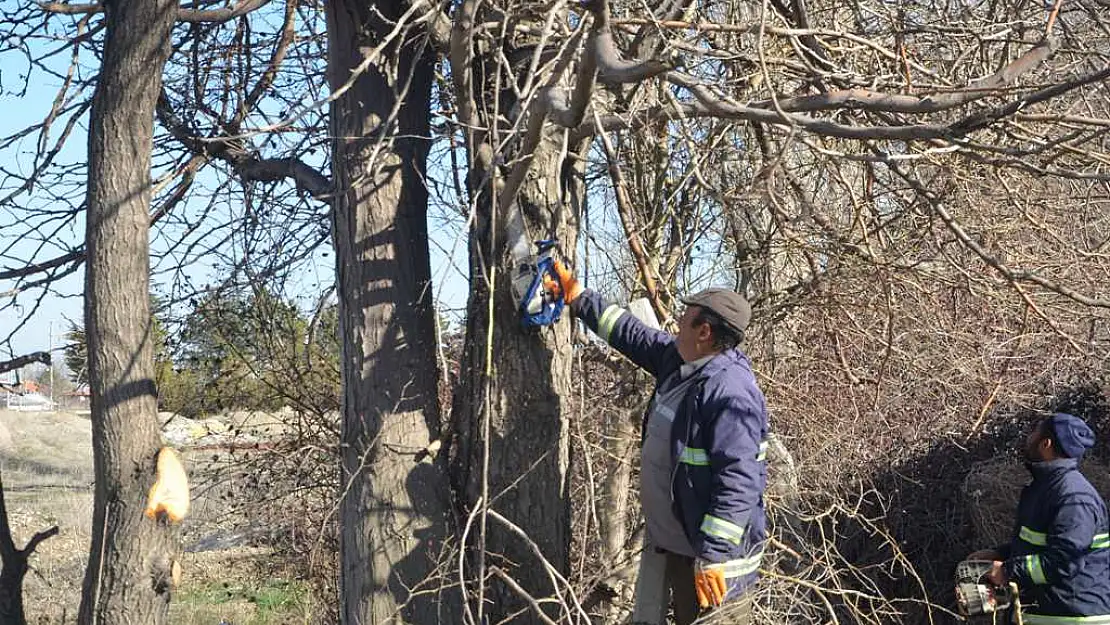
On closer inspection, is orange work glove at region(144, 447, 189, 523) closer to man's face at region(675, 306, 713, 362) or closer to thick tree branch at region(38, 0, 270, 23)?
thick tree branch at region(38, 0, 270, 23)

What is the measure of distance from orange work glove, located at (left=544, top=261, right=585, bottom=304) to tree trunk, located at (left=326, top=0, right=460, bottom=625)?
1.84ft

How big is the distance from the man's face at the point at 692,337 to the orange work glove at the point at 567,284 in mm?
437

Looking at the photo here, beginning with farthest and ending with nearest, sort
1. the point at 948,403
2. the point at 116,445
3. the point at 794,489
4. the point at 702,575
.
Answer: the point at 948,403 → the point at 794,489 → the point at 116,445 → the point at 702,575

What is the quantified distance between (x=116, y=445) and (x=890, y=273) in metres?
3.29

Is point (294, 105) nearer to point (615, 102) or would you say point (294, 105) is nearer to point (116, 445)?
point (615, 102)

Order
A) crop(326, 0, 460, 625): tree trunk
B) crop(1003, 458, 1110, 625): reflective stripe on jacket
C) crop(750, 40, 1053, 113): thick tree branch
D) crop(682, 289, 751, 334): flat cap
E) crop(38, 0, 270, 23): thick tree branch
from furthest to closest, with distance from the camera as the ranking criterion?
crop(1003, 458, 1110, 625): reflective stripe on jacket, crop(38, 0, 270, 23): thick tree branch, crop(326, 0, 460, 625): tree trunk, crop(682, 289, 751, 334): flat cap, crop(750, 40, 1053, 113): thick tree branch

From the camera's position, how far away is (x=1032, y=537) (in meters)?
4.47

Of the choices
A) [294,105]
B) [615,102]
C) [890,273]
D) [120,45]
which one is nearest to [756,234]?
[890,273]

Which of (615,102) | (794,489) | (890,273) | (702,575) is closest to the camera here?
(702,575)

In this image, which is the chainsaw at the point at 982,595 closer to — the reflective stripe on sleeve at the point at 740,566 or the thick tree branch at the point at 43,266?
the reflective stripe on sleeve at the point at 740,566

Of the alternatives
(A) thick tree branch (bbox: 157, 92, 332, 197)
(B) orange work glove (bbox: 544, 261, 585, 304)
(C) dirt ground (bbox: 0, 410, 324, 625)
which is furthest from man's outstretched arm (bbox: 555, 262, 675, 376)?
(C) dirt ground (bbox: 0, 410, 324, 625)

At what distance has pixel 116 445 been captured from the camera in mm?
3512

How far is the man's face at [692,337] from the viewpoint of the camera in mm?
3447

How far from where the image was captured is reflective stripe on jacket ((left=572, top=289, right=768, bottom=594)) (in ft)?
10.3
